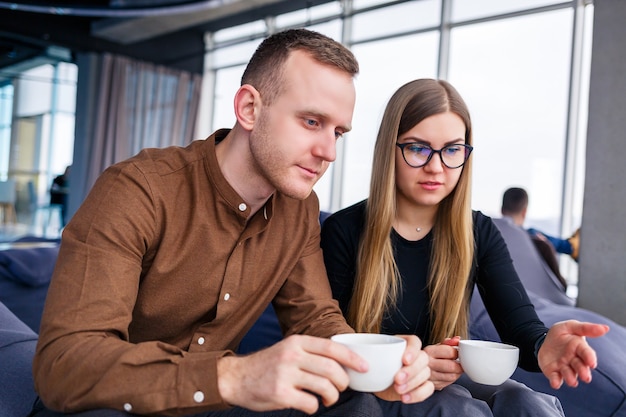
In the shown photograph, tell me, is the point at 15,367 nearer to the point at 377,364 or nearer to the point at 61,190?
the point at 377,364

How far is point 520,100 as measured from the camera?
639cm

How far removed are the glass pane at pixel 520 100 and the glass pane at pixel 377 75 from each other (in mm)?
394

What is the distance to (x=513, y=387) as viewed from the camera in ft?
4.31

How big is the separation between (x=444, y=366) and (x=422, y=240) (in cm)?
58

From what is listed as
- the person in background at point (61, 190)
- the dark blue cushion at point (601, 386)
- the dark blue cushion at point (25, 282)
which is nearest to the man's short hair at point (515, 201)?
the dark blue cushion at point (601, 386)

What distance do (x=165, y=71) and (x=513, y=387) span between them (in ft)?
30.4

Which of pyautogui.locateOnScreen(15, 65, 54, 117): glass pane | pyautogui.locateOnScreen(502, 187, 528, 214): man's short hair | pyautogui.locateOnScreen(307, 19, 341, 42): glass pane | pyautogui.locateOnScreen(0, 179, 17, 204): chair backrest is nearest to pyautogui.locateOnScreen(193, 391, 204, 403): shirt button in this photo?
pyautogui.locateOnScreen(502, 187, 528, 214): man's short hair

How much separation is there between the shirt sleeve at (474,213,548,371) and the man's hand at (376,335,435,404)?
52 centimetres

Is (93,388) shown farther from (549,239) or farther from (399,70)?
(399,70)

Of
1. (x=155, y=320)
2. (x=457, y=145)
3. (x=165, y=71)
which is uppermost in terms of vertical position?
(x=165, y=71)

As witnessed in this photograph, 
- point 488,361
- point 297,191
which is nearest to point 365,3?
point 297,191

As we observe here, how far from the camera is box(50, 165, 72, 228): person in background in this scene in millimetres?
8666

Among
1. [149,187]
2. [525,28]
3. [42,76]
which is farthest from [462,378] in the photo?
[42,76]

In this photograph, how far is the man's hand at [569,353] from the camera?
1.19m
